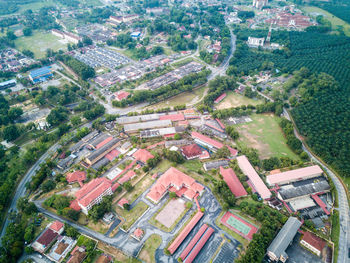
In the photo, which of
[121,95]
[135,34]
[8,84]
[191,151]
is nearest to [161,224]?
[191,151]

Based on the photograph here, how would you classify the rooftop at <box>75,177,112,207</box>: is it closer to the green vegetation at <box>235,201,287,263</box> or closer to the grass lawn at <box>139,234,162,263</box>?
the grass lawn at <box>139,234,162,263</box>

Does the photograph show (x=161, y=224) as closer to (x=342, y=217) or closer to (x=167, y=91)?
(x=342, y=217)

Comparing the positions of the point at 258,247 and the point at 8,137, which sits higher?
the point at 258,247

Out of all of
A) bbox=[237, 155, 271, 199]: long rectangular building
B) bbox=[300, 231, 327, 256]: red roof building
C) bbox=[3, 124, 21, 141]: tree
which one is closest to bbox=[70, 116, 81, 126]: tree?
bbox=[3, 124, 21, 141]: tree

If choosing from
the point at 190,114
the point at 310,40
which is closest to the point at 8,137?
the point at 190,114

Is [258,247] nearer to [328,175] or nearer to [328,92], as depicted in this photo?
[328,175]
